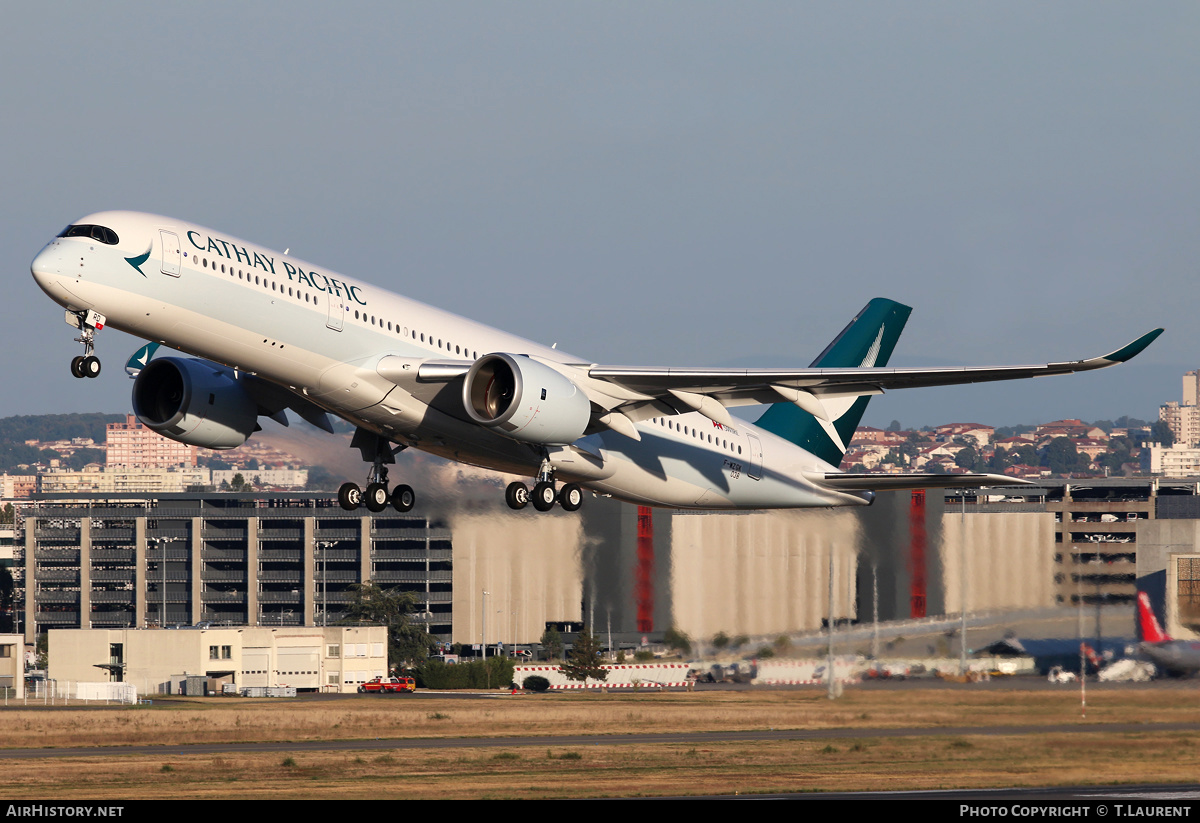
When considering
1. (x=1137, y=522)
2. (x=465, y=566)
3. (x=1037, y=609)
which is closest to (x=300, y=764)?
(x=465, y=566)

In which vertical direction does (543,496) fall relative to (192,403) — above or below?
below

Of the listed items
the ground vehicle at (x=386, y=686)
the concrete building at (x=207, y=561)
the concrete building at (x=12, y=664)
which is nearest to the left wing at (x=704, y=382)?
the ground vehicle at (x=386, y=686)

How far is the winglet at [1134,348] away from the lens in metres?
28.2

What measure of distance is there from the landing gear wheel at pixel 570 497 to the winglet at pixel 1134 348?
1353 centimetres

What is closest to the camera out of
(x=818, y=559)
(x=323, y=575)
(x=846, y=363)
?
(x=818, y=559)

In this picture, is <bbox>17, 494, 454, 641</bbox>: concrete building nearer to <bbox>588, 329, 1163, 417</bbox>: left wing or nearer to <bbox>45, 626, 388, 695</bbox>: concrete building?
<bbox>45, 626, 388, 695</bbox>: concrete building

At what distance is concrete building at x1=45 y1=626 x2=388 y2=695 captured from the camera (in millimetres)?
73062

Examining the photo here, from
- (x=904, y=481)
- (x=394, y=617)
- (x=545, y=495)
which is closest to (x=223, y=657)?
(x=394, y=617)

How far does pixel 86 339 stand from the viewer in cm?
2967

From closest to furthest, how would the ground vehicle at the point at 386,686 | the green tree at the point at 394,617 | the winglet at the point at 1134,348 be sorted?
the winglet at the point at 1134,348
the ground vehicle at the point at 386,686
the green tree at the point at 394,617

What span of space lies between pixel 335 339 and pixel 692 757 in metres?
15.2

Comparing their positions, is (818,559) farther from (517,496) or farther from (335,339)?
(335,339)

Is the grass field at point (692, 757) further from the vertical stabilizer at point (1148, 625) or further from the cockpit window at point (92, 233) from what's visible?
the cockpit window at point (92, 233)

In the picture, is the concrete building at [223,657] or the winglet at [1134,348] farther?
the concrete building at [223,657]
